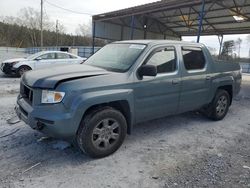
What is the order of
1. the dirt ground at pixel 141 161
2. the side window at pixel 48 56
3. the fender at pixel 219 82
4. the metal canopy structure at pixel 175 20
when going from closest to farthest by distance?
the dirt ground at pixel 141 161 < the fender at pixel 219 82 < the side window at pixel 48 56 < the metal canopy structure at pixel 175 20

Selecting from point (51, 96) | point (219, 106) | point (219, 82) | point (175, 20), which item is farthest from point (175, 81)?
point (175, 20)

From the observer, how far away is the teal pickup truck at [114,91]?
3510 mm

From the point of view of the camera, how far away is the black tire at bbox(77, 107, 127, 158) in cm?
369

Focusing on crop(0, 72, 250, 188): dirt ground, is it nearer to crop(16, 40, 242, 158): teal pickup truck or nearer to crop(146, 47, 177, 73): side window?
crop(16, 40, 242, 158): teal pickup truck

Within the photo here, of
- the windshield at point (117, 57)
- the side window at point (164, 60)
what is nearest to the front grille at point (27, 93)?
the windshield at point (117, 57)

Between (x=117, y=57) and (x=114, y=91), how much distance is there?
99cm

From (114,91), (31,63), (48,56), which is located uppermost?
(48,56)

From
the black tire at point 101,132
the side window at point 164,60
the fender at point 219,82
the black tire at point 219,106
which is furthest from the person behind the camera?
the black tire at point 219,106

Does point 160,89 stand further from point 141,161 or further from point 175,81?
point 141,161

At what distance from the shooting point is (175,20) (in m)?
23.4

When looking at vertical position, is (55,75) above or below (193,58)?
below

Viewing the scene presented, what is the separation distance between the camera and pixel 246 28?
21234mm

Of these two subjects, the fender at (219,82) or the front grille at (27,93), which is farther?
the fender at (219,82)

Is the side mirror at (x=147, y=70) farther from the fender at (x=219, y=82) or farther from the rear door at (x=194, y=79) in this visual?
the fender at (x=219, y=82)
